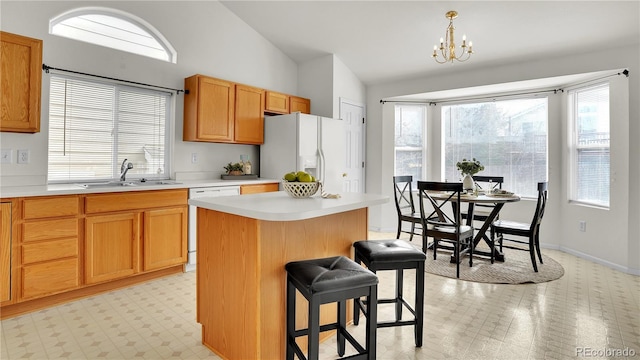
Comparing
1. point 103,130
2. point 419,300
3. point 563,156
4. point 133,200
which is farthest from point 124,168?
point 563,156

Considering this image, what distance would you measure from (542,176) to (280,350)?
4535 millimetres

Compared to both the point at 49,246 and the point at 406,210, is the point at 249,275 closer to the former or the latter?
the point at 49,246

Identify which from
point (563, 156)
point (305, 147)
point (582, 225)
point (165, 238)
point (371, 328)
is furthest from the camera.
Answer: point (563, 156)

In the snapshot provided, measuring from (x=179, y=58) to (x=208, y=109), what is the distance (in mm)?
714

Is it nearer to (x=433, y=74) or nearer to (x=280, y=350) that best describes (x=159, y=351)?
(x=280, y=350)

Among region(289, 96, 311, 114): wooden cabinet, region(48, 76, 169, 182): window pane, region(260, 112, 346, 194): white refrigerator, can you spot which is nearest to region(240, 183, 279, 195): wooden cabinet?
region(260, 112, 346, 194): white refrigerator

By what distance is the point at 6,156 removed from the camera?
2.90 m

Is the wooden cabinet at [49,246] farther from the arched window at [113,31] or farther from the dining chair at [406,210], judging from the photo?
the dining chair at [406,210]

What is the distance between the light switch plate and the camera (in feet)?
9.43

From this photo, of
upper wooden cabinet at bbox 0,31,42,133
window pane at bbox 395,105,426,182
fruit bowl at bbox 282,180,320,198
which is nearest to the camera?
fruit bowl at bbox 282,180,320,198

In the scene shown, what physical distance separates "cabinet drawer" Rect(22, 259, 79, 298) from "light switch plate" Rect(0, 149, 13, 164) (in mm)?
1023

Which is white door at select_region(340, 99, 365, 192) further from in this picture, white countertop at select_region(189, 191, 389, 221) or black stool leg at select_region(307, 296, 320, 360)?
black stool leg at select_region(307, 296, 320, 360)

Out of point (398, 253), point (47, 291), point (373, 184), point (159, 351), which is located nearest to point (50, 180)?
point (47, 291)

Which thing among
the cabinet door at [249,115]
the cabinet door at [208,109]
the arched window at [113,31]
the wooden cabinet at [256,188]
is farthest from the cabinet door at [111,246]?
the arched window at [113,31]
